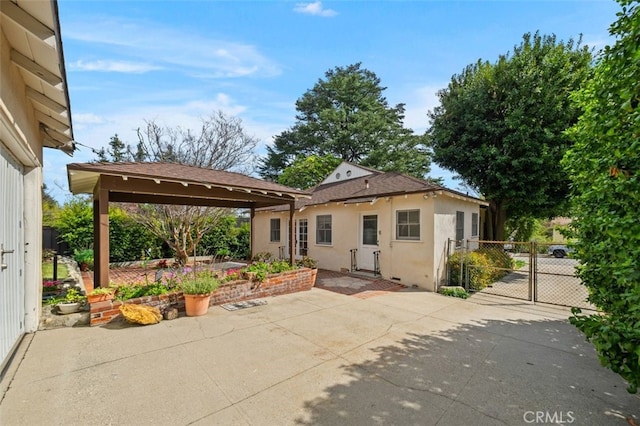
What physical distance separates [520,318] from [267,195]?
6504mm

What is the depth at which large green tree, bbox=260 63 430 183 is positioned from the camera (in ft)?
79.4

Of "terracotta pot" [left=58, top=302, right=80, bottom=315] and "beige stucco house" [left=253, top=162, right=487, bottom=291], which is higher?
"beige stucco house" [left=253, top=162, right=487, bottom=291]

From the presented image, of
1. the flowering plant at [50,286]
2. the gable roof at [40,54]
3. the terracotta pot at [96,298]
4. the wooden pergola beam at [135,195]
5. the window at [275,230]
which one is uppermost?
the gable roof at [40,54]

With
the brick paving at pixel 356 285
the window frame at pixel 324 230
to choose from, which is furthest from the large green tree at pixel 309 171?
the brick paving at pixel 356 285

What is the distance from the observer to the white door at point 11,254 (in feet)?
10.5


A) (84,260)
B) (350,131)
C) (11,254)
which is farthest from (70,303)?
(350,131)

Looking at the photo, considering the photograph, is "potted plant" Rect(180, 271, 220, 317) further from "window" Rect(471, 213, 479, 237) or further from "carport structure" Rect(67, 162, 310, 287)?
"window" Rect(471, 213, 479, 237)

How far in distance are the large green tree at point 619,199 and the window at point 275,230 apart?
12.0 m

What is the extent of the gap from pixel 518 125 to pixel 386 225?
21.3ft

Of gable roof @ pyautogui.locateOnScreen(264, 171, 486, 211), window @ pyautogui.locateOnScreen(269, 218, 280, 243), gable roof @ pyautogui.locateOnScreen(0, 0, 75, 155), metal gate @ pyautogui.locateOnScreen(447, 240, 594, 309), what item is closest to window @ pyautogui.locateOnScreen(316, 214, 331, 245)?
gable roof @ pyautogui.locateOnScreen(264, 171, 486, 211)

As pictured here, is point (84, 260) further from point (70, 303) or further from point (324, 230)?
point (324, 230)

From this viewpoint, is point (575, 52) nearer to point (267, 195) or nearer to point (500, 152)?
point (500, 152)

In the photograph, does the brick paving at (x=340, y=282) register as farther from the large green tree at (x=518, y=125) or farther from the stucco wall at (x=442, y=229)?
the large green tree at (x=518, y=125)

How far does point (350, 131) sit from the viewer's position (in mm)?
24234
